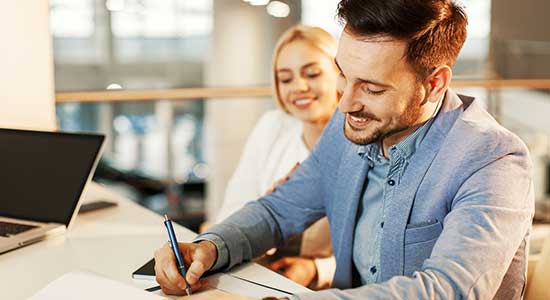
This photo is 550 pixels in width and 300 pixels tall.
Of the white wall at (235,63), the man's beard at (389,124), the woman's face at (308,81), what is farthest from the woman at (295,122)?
the white wall at (235,63)

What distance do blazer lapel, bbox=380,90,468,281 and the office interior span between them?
69.7 inches

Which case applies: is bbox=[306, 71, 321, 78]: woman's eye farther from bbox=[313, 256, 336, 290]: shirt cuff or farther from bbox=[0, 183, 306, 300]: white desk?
bbox=[0, 183, 306, 300]: white desk

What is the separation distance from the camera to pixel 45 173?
5.48 feet

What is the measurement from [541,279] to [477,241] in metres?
0.40

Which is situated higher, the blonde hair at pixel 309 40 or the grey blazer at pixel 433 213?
the blonde hair at pixel 309 40

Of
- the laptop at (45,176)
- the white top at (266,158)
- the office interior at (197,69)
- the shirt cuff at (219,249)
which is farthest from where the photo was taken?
the office interior at (197,69)

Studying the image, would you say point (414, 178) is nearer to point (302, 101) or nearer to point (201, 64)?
point (302, 101)

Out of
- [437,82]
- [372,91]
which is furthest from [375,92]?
[437,82]

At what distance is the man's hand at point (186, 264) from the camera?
1.24 metres

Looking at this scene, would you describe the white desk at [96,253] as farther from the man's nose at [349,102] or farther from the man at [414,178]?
the man's nose at [349,102]

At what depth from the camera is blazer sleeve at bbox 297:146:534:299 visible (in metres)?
1.08

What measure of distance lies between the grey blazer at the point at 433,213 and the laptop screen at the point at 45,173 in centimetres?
41

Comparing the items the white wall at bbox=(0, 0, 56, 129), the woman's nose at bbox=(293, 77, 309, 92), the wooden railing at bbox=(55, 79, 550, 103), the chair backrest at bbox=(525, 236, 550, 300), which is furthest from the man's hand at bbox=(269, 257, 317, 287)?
the wooden railing at bbox=(55, 79, 550, 103)

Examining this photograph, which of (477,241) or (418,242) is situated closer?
(477,241)
